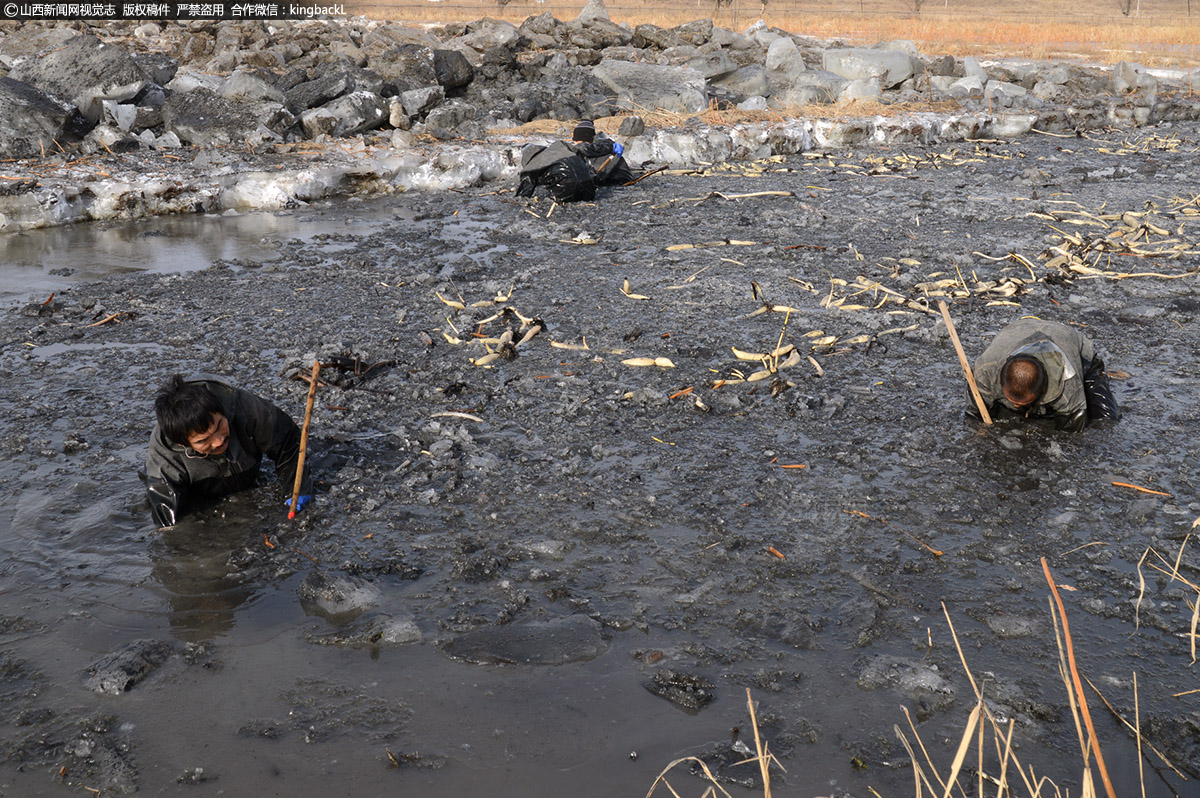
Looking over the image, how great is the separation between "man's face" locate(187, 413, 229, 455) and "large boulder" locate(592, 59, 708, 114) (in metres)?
11.9

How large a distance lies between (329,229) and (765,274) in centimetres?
456

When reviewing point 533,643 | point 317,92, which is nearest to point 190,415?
point 533,643

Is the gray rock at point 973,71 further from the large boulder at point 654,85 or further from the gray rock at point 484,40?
the gray rock at point 484,40

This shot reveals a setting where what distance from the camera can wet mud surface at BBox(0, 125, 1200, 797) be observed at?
2771 mm

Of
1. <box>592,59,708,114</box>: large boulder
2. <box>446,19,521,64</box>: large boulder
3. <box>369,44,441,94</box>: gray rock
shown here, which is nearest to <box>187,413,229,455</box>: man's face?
<box>369,44,441,94</box>: gray rock

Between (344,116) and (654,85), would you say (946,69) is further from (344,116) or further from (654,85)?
(344,116)

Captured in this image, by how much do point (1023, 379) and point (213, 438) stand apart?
3.73 metres

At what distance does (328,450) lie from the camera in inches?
175

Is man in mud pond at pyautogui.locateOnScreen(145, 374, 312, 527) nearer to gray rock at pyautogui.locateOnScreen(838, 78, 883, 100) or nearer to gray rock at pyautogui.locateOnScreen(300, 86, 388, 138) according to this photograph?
gray rock at pyautogui.locateOnScreen(300, 86, 388, 138)

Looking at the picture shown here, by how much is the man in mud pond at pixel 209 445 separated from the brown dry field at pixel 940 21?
23.2m

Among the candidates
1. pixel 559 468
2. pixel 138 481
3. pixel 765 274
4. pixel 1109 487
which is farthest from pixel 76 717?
pixel 765 274

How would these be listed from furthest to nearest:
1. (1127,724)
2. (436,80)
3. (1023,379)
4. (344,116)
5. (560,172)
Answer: (436,80), (344,116), (560,172), (1023,379), (1127,724)

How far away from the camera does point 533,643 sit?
3.17m

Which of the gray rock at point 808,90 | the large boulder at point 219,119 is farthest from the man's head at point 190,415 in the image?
the gray rock at point 808,90
